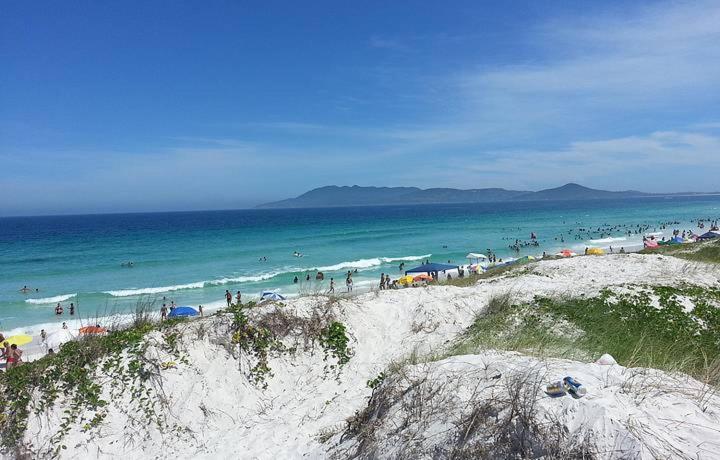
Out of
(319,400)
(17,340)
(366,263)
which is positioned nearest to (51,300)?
(17,340)

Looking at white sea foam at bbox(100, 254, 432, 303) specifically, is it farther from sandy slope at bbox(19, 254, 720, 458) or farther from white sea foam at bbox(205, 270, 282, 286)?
sandy slope at bbox(19, 254, 720, 458)

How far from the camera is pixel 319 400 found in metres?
8.42

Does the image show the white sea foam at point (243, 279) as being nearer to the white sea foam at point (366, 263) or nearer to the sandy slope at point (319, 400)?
the white sea foam at point (366, 263)

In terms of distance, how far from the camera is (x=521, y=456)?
445 centimetres

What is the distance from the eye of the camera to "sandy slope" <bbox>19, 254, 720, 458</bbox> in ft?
14.7

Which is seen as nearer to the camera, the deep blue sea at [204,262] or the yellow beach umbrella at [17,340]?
the yellow beach umbrella at [17,340]

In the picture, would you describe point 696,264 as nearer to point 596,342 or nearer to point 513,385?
point 596,342

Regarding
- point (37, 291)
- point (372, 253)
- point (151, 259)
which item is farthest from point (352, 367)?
point (151, 259)

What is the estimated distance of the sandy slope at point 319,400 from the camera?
4.48m

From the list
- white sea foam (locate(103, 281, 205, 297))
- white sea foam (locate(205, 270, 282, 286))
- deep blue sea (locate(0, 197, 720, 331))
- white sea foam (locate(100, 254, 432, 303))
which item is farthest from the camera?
white sea foam (locate(205, 270, 282, 286))

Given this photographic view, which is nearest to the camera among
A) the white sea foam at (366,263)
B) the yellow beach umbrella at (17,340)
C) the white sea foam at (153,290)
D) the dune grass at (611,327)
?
the dune grass at (611,327)

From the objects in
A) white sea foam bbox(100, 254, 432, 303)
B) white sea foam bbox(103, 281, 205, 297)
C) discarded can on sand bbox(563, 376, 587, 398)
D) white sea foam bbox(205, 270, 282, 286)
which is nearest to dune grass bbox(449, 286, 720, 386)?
discarded can on sand bbox(563, 376, 587, 398)

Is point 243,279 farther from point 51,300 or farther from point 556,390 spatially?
point 556,390

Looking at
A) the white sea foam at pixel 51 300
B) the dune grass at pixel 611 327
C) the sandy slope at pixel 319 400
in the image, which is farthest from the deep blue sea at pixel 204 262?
the dune grass at pixel 611 327
